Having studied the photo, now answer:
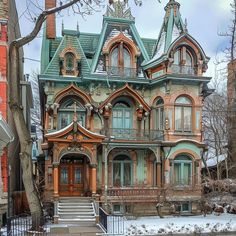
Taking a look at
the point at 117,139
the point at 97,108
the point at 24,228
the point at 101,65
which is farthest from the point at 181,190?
the point at 24,228

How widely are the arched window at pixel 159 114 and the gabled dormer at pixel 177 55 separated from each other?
1.72 meters

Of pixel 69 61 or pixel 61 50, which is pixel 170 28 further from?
pixel 61 50

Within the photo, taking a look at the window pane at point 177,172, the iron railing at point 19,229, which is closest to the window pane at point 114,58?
the window pane at point 177,172

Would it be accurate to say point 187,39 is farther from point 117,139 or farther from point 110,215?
point 110,215

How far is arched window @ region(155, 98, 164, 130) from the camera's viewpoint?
2708 cm

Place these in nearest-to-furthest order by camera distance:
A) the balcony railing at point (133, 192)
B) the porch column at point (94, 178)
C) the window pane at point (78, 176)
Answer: the porch column at point (94, 178), the balcony railing at point (133, 192), the window pane at point (78, 176)

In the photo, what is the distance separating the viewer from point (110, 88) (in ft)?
89.0

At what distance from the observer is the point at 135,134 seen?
26.9 meters

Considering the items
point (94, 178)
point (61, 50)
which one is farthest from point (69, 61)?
point (94, 178)

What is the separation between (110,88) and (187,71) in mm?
5139

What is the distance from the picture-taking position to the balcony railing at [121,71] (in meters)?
27.3

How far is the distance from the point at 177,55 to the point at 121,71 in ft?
12.4

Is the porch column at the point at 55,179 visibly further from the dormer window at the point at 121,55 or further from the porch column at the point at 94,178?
the dormer window at the point at 121,55

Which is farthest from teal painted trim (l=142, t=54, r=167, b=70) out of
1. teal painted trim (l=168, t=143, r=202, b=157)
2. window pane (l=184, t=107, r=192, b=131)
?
teal painted trim (l=168, t=143, r=202, b=157)
